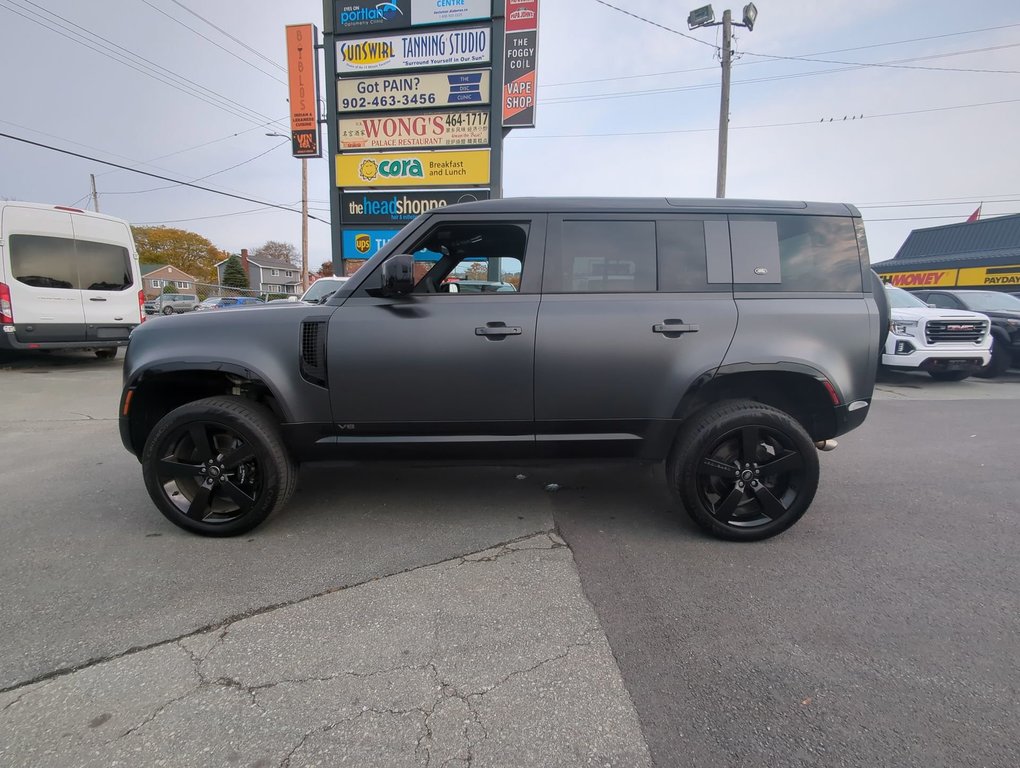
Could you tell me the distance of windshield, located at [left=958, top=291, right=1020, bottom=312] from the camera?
9992mm

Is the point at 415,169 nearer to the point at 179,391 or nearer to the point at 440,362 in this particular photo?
the point at 179,391

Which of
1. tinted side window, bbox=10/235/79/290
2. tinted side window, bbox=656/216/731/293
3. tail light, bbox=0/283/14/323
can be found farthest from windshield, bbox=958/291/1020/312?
tail light, bbox=0/283/14/323

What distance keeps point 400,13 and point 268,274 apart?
7059cm

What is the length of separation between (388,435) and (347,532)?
70cm

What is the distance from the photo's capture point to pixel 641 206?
9.95 ft

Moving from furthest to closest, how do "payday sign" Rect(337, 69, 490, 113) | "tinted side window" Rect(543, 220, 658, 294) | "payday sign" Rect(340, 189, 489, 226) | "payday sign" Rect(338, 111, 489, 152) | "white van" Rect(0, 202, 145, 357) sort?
"payday sign" Rect(340, 189, 489, 226)
"payday sign" Rect(338, 111, 489, 152)
"payday sign" Rect(337, 69, 490, 113)
"white van" Rect(0, 202, 145, 357)
"tinted side window" Rect(543, 220, 658, 294)

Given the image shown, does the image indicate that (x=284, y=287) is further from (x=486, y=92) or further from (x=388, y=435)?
(x=388, y=435)

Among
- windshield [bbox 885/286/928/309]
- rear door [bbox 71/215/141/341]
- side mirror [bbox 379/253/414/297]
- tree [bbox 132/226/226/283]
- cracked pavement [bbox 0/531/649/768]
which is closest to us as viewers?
cracked pavement [bbox 0/531/649/768]

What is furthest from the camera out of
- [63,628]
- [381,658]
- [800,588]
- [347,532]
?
[347,532]

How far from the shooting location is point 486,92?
944 centimetres

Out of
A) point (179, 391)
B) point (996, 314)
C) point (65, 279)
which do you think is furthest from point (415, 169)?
point (996, 314)

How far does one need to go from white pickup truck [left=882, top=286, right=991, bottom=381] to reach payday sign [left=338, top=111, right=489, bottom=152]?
8092 mm

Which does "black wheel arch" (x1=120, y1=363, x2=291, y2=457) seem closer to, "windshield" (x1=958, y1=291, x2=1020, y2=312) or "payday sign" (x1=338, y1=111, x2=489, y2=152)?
"payday sign" (x1=338, y1=111, x2=489, y2=152)

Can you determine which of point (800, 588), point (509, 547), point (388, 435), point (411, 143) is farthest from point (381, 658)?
point (411, 143)
